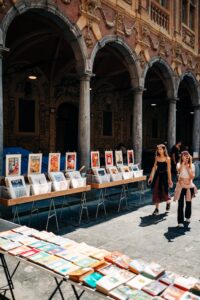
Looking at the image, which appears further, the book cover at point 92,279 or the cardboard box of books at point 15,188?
the cardboard box of books at point 15,188

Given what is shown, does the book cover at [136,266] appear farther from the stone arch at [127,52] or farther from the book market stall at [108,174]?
the stone arch at [127,52]

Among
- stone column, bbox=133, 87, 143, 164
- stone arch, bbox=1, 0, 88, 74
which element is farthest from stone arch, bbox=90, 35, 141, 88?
stone arch, bbox=1, 0, 88, 74

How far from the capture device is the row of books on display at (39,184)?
5.58 m

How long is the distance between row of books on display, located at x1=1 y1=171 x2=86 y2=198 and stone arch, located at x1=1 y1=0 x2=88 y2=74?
3.12 m

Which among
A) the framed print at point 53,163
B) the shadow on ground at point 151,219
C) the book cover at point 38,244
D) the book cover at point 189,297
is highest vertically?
the framed print at point 53,163

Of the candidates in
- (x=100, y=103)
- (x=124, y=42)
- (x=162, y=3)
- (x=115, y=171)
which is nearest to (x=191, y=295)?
(x=115, y=171)

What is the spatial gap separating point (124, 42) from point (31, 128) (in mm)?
6340

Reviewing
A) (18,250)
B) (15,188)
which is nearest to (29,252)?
(18,250)

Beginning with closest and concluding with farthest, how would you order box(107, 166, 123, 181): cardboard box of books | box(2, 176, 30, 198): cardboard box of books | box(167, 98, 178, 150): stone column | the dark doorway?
1. box(2, 176, 30, 198): cardboard box of books
2. box(107, 166, 123, 181): cardboard box of books
3. box(167, 98, 178, 150): stone column
4. the dark doorway

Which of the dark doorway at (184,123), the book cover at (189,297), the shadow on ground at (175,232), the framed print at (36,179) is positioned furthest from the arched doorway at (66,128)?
the book cover at (189,297)

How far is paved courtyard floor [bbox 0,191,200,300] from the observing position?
393cm

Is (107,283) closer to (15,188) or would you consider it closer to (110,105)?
(15,188)

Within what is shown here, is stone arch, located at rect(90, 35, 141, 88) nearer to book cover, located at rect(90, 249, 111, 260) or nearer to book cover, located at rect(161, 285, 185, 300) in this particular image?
book cover, located at rect(90, 249, 111, 260)

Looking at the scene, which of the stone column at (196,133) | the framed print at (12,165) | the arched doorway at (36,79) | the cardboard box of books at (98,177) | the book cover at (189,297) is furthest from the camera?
the stone column at (196,133)
